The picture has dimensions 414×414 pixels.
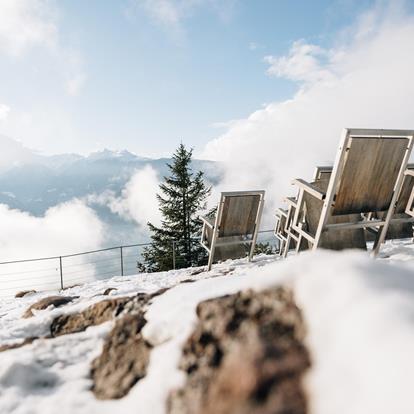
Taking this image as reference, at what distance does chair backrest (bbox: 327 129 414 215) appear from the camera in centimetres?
327

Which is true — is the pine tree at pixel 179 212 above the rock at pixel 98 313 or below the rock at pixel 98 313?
below

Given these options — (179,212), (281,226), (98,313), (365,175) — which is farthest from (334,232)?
(179,212)

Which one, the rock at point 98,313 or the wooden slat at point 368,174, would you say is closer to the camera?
the rock at point 98,313

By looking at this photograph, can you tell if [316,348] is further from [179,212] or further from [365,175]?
[179,212]

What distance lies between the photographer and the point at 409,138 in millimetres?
3529

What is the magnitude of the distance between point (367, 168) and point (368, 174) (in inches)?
3.1

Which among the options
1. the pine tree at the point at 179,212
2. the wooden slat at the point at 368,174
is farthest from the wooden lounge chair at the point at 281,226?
the pine tree at the point at 179,212

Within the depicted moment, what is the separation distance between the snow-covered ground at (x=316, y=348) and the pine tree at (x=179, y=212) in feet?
63.6

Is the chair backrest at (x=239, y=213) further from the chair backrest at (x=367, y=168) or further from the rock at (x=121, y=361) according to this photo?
the rock at (x=121, y=361)

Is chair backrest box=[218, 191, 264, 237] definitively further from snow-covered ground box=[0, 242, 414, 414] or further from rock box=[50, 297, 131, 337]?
snow-covered ground box=[0, 242, 414, 414]

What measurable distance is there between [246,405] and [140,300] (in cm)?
145

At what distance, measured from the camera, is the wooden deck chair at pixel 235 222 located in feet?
20.0

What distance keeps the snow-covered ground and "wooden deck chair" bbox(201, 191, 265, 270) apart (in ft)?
13.2

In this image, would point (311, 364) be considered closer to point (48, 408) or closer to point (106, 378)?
point (106, 378)
